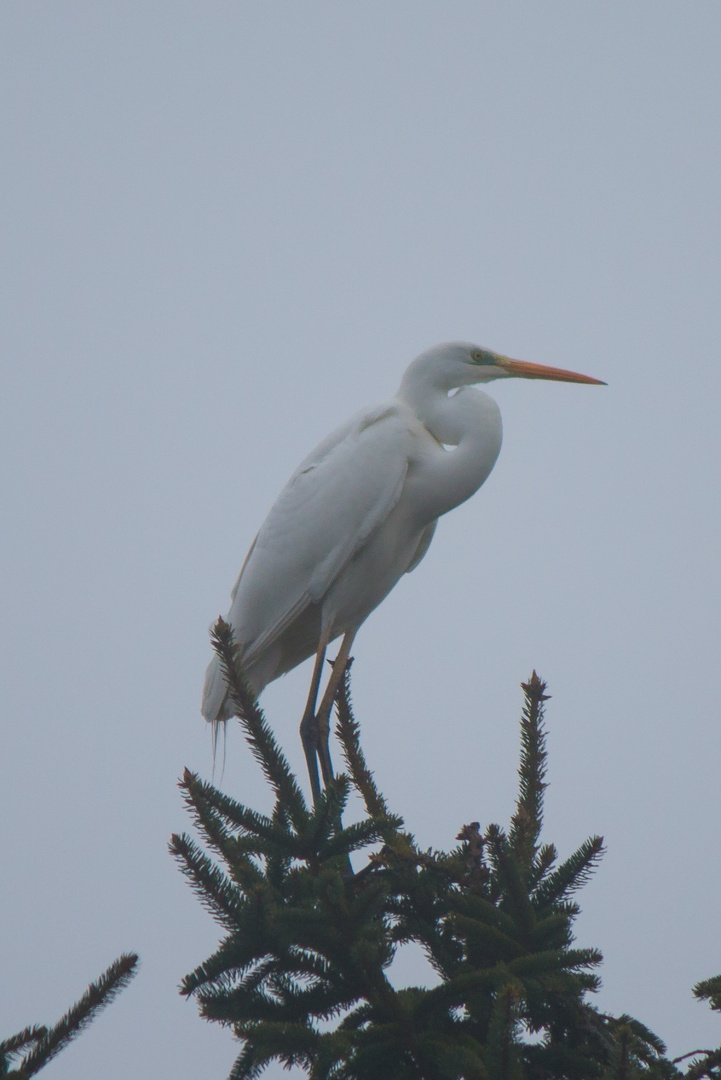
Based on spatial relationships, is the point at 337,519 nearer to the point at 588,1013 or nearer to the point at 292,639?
the point at 292,639

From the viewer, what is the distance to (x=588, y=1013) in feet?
7.77

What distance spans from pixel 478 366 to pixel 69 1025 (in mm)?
3901

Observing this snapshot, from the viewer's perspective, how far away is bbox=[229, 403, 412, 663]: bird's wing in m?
4.81

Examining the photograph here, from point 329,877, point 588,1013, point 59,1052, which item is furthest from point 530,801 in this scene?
point 59,1052

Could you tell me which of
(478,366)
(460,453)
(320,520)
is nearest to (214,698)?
(320,520)

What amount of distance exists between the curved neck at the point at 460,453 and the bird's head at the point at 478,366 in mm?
184

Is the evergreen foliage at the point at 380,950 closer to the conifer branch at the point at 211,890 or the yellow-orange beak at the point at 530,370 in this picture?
the conifer branch at the point at 211,890

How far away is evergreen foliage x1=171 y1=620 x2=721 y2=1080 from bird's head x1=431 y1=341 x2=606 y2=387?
3005 millimetres

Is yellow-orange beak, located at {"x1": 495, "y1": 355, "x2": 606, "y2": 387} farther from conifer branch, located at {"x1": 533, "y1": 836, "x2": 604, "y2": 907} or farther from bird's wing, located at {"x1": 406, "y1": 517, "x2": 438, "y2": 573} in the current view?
conifer branch, located at {"x1": 533, "y1": 836, "x2": 604, "y2": 907}

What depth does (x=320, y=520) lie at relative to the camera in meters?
4.89

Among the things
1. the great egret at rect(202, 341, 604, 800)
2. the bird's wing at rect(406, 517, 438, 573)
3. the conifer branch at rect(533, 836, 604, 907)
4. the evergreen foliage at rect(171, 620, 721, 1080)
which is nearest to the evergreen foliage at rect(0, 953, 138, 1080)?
the evergreen foliage at rect(171, 620, 721, 1080)

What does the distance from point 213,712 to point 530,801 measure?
240 centimetres

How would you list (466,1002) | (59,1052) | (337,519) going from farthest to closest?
(337,519)
(466,1002)
(59,1052)

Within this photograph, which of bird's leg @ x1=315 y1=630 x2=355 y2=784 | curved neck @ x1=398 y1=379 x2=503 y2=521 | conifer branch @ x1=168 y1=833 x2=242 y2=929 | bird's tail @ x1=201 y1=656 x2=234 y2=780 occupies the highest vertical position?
curved neck @ x1=398 y1=379 x2=503 y2=521
